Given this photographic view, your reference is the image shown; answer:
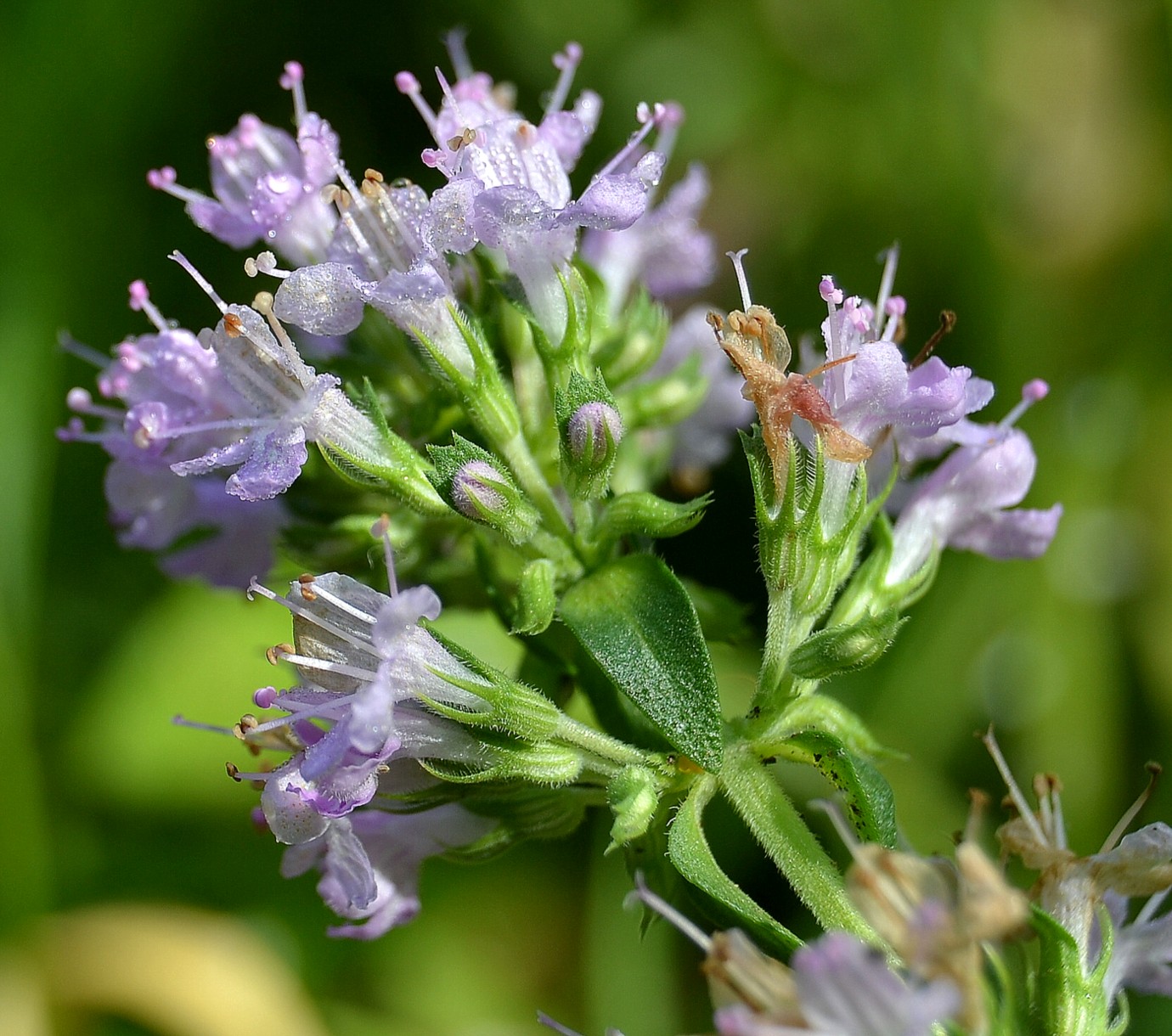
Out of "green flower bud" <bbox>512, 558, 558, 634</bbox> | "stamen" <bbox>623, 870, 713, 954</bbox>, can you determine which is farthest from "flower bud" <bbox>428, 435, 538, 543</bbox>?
"stamen" <bbox>623, 870, 713, 954</bbox>

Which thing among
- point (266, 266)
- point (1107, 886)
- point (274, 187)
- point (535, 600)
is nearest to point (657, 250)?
point (274, 187)

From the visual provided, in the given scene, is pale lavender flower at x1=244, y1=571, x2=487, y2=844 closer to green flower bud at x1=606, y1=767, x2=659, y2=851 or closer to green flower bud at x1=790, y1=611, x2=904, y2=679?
green flower bud at x1=606, y1=767, x2=659, y2=851

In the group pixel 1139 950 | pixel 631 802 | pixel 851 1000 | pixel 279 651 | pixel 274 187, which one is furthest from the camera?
pixel 274 187

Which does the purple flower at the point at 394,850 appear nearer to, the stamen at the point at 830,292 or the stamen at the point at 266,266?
the stamen at the point at 266,266

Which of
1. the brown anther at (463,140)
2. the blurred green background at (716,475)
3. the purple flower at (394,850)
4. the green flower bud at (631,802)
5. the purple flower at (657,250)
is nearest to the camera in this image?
the green flower bud at (631,802)

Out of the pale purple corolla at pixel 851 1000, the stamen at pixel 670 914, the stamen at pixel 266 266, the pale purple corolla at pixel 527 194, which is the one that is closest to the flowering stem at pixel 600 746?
the stamen at pixel 670 914

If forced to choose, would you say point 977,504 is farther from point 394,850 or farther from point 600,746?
point 394,850

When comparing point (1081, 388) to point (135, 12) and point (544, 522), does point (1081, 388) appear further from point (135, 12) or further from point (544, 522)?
point (135, 12)
